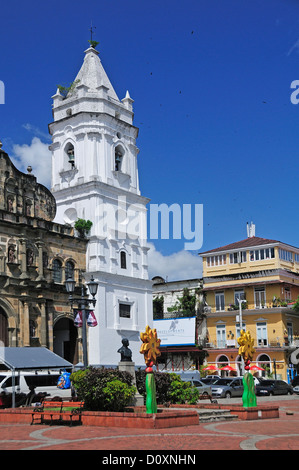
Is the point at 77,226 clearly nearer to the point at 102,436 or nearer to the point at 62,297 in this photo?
the point at 62,297

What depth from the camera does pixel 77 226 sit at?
40.8 m

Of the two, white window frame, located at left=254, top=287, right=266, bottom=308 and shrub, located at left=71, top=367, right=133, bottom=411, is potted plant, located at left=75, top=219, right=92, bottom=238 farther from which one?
shrub, located at left=71, top=367, right=133, bottom=411

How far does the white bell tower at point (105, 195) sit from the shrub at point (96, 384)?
22.1m

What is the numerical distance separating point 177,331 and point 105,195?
16298mm

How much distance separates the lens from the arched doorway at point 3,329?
3341 centimetres

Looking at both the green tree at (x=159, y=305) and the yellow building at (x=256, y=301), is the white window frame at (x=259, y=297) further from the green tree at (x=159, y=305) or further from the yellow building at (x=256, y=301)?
the green tree at (x=159, y=305)

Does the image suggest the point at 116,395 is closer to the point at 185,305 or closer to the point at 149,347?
the point at 149,347

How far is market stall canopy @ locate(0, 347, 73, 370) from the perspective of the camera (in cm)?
2064

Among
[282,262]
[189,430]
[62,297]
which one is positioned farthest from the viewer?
[282,262]

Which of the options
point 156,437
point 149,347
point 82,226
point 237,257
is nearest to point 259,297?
point 237,257

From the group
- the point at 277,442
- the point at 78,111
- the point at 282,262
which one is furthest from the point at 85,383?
the point at 282,262

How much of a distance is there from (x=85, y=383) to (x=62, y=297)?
20990mm

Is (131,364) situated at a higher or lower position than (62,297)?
lower

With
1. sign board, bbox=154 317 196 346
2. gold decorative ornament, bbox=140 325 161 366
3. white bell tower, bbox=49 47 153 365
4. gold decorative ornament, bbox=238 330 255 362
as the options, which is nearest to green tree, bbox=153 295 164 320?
sign board, bbox=154 317 196 346
